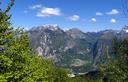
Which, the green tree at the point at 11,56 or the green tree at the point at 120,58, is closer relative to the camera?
the green tree at the point at 11,56

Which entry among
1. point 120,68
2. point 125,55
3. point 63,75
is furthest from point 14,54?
point 63,75

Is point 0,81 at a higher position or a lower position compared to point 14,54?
lower

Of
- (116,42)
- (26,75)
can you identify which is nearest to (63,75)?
(116,42)

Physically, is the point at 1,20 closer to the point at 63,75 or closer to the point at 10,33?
the point at 10,33

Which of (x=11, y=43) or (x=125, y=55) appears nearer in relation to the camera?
(x=11, y=43)

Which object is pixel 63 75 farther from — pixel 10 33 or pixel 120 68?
pixel 10 33

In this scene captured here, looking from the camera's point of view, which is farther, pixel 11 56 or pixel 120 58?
pixel 120 58

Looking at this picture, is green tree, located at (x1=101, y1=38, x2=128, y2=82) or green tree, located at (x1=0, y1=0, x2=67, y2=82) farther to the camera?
green tree, located at (x1=101, y1=38, x2=128, y2=82)

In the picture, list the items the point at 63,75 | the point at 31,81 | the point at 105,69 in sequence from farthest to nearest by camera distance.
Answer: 1. the point at 63,75
2. the point at 105,69
3. the point at 31,81

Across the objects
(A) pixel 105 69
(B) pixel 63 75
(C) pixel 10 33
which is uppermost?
(C) pixel 10 33

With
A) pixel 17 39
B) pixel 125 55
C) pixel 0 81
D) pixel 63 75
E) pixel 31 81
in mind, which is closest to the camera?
pixel 0 81
